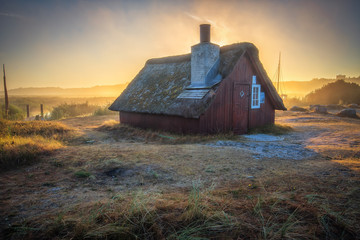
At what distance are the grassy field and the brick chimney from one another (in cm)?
441

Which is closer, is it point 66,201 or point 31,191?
point 66,201

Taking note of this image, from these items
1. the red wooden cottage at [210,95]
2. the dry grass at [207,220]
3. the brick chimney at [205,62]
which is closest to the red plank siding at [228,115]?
the red wooden cottage at [210,95]

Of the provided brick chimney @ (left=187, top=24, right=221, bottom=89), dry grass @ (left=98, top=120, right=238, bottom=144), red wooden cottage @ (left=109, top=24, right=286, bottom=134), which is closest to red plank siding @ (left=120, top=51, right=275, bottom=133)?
red wooden cottage @ (left=109, top=24, right=286, bottom=134)

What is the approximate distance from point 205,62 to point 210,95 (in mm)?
1890

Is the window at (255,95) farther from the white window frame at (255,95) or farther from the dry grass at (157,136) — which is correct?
the dry grass at (157,136)

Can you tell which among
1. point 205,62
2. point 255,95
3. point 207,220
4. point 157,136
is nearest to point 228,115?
point 255,95

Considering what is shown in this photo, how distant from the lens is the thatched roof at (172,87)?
9.55 meters

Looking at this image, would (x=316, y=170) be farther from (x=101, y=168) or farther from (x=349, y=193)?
(x=101, y=168)

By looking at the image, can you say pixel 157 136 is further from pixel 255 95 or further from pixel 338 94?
pixel 338 94

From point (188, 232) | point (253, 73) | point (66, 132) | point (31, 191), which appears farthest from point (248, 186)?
point (66, 132)

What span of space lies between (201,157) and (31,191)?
4057 mm

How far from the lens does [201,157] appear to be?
5906mm

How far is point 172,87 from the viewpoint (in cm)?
1158

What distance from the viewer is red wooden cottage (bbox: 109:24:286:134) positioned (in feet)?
31.2
